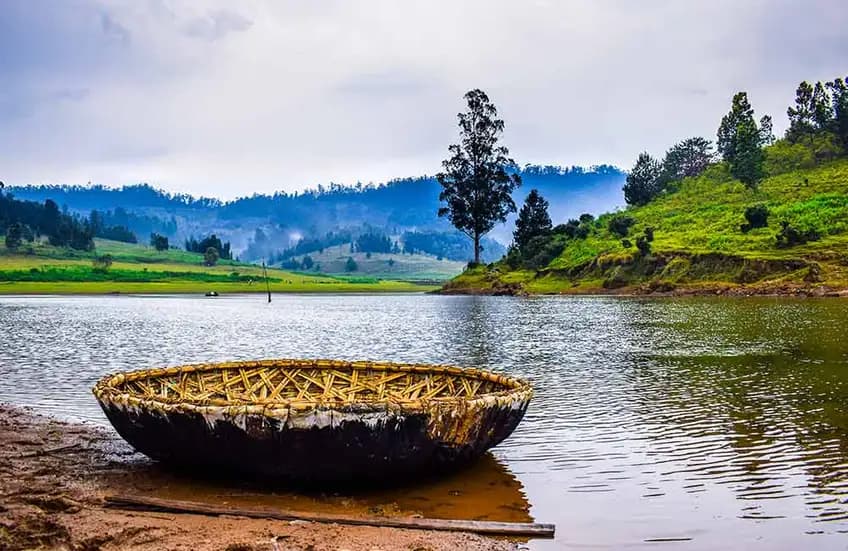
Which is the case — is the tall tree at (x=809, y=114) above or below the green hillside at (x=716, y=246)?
above

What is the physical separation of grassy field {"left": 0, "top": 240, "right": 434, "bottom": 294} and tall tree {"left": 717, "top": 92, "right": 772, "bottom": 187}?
58445mm

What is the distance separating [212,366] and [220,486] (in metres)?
4.57

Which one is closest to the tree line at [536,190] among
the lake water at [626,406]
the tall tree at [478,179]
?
the tall tree at [478,179]

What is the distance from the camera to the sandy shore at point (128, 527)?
28.3ft

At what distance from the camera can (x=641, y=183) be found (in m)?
112

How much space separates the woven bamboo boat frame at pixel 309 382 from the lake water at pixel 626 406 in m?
1.57

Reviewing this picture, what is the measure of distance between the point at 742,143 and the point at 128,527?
9890 centimetres

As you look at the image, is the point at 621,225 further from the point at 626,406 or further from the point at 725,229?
the point at 626,406

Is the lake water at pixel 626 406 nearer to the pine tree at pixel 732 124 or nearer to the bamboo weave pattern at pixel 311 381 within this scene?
the bamboo weave pattern at pixel 311 381

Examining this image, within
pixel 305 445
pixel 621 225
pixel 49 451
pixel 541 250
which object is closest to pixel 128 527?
pixel 305 445

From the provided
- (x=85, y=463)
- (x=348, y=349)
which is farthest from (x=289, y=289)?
(x=85, y=463)

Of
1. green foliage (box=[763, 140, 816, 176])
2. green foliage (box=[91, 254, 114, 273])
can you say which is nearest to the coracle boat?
green foliage (box=[763, 140, 816, 176])

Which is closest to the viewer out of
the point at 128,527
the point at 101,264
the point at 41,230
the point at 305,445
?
the point at 128,527

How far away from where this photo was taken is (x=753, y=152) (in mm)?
94062
